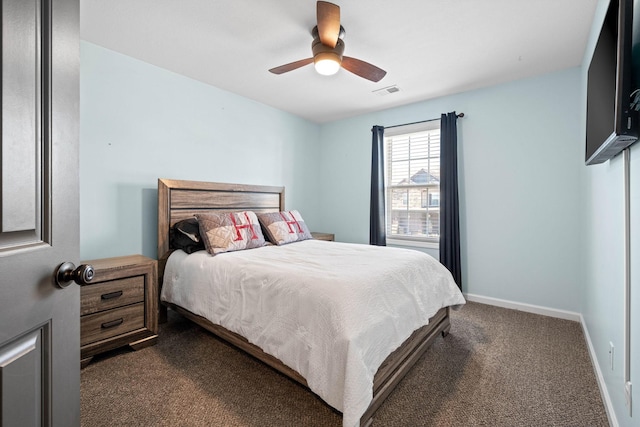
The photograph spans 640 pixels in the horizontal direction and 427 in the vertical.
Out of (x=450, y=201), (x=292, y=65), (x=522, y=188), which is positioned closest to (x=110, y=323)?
(x=292, y=65)

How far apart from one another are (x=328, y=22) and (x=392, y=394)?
2374 mm

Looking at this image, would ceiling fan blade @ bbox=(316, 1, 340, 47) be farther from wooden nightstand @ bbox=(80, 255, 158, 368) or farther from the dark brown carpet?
the dark brown carpet

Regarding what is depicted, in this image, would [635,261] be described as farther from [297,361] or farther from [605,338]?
[297,361]

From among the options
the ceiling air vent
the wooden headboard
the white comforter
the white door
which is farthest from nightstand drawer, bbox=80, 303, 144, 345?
the ceiling air vent

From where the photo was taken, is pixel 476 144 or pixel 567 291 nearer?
pixel 567 291

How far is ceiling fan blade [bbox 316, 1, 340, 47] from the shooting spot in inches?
68.7

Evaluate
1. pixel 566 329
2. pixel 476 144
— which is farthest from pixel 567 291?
pixel 476 144

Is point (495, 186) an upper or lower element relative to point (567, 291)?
upper

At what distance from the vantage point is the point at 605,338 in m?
1.75

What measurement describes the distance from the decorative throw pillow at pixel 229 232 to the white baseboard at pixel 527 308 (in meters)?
2.62

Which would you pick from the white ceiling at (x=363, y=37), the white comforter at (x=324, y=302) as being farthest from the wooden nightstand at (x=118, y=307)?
the white ceiling at (x=363, y=37)

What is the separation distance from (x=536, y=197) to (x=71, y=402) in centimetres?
380

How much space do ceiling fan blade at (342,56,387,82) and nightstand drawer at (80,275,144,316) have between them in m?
2.38

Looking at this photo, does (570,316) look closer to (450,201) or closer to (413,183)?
(450,201)
